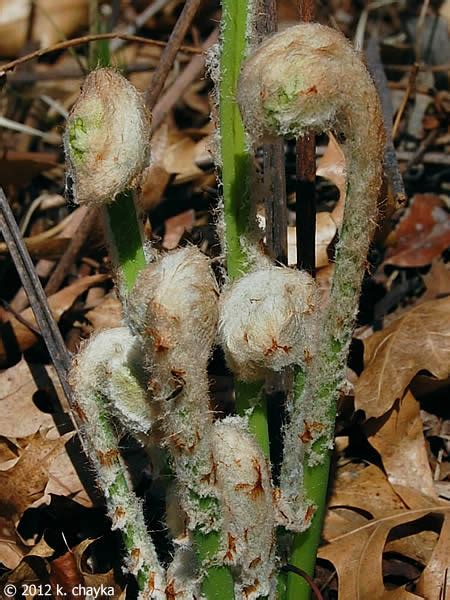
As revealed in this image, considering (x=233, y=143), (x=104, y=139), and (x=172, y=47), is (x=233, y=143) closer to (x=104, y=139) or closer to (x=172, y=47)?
(x=104, y=139)

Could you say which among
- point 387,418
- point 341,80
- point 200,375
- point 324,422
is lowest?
point 387,418

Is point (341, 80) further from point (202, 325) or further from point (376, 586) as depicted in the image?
point (376, 586)

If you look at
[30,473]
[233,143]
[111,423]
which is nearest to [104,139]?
[233,143]

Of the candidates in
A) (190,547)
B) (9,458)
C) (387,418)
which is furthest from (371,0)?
(190,547)

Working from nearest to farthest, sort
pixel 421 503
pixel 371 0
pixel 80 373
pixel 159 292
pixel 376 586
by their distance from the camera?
pixel 159 292 → pixel 80 373 → pixel 376 586 → pixel 421 503 → pixel 371 0

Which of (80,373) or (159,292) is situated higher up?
(159,292)
